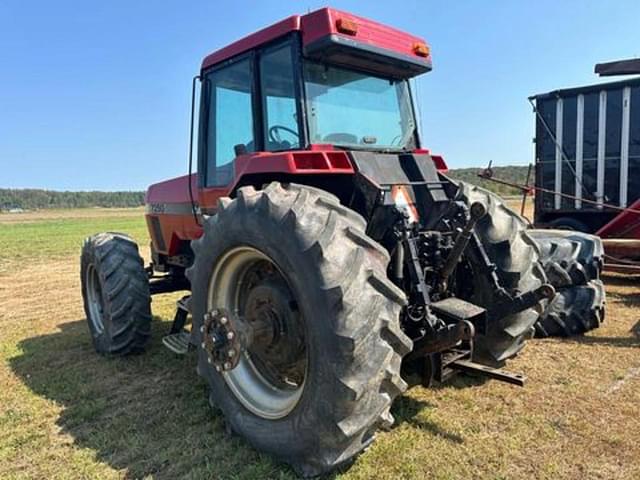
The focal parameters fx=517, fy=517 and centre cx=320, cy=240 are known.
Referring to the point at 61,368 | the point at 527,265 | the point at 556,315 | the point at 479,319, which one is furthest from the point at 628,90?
the point at 61,368

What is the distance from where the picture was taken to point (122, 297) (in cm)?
471

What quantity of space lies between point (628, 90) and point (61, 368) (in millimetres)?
8645

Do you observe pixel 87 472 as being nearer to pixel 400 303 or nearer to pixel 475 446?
pixel 400 303

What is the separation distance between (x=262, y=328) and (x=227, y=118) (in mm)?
2000

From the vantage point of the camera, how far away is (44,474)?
117 inches

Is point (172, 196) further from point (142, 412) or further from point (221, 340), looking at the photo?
point (221, 340)

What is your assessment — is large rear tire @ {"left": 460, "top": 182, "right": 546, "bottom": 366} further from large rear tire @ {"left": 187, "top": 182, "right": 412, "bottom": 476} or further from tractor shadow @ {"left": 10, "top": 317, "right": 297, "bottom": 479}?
tractor shadow @ {"left": 10, "top": 317, "right": 297, "bottom": 479}

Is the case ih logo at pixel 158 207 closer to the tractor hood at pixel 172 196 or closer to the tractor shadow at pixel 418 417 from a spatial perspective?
the tractor hood at pixel 172 196

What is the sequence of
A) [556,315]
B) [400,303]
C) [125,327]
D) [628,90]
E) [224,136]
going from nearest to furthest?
[400,303]
[224,136]
[125,327]
[556,315]
[628,90]

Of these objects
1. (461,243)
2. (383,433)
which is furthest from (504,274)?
(383,433)

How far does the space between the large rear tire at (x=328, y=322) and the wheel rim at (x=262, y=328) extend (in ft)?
0.48

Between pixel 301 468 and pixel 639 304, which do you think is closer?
pixel 301 468

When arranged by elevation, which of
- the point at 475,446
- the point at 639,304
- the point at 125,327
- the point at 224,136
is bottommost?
the point at 639,304

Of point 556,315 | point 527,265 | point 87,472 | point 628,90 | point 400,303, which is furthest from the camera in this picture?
point 628,90
